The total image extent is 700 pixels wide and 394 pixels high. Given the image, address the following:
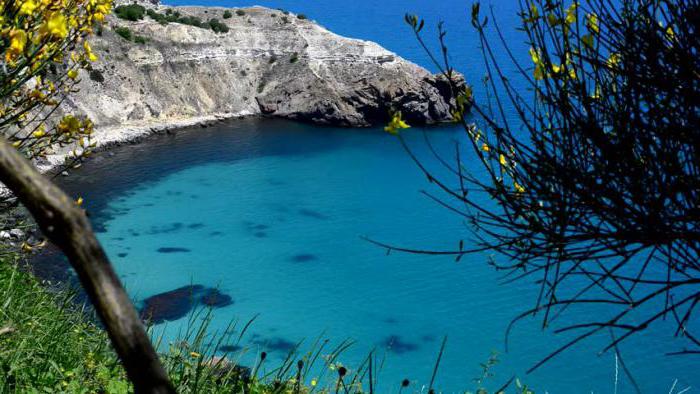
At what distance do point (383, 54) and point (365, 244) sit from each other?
25132mm

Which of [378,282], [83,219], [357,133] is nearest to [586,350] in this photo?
[378,282]

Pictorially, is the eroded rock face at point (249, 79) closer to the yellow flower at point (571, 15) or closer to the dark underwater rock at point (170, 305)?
the dark underwater rock at point (170, 305)

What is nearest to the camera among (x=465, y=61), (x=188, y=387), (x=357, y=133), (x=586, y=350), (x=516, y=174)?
(x=516, y=174)

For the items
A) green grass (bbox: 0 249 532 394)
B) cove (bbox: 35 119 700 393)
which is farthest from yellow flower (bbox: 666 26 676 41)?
cove (bbox: 35 119 700 393)

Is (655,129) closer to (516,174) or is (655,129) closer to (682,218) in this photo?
(682,218)

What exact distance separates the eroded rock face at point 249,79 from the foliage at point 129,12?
1.79 ft

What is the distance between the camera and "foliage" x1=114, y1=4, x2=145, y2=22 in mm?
49719

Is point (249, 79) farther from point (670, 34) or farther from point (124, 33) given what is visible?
point (670, 34)

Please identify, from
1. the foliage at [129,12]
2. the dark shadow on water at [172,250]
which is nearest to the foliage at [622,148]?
the dark shadow on water at [172,250]

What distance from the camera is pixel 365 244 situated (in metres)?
28.0

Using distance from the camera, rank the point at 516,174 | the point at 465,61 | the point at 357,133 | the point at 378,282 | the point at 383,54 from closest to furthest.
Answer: the point at 516,174 < the point at 378,282 < the point at 357,133 < the point at 383,54 < the point at 465,61

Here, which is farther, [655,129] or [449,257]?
[449,257]

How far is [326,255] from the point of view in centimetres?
2664

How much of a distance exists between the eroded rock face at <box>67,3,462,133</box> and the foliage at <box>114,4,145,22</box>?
547 mm
